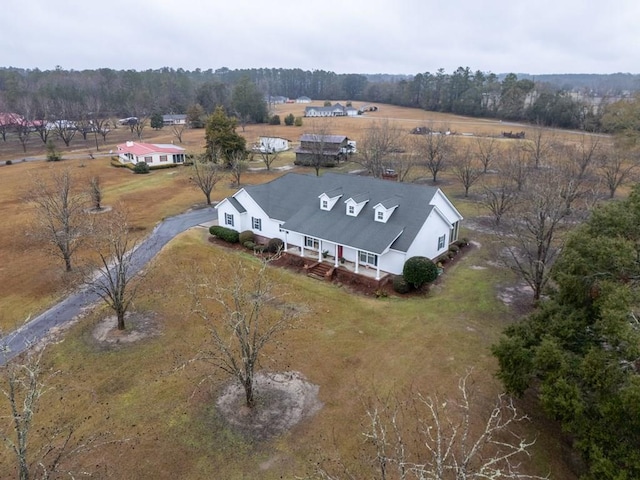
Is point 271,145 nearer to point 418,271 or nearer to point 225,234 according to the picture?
point 225,234

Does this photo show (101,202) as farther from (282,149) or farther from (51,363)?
(282,149)

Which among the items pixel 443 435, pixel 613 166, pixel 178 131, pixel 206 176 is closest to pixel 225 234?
pixel 206 176

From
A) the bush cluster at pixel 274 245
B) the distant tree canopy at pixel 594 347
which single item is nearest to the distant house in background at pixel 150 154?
the bush cluster at pixel 274 245

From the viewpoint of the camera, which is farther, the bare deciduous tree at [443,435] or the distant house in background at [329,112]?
the distant house in background at [329,112]

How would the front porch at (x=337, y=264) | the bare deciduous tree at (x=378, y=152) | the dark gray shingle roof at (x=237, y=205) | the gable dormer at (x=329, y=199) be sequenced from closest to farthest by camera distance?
1. the front porch at (x=337, y=264)
2. the gable dormer at (x=329, y=199)
3. the dark gray shingle roof at (x=237, y=205)
4. the bare deciduous tree at (x=378, y=152)

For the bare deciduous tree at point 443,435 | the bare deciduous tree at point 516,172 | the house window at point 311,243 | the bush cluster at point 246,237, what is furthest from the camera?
the bare deciduous tree at point 516,172

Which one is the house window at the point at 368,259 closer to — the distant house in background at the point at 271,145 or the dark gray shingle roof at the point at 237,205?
the dark gray shingle roof at the point at 237,205
